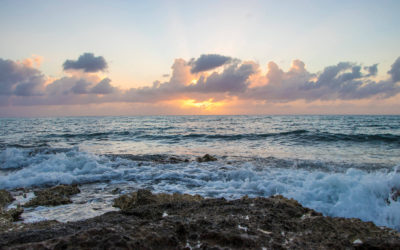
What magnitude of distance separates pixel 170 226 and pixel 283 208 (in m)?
1.58

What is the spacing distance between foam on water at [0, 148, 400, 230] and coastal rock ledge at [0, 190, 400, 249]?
5.51 feet

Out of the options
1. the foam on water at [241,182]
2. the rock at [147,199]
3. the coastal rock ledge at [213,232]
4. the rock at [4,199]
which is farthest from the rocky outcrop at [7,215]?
the rock at [147,199]

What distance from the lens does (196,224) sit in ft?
→ 7.79

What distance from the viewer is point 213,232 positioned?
2168 millimetres

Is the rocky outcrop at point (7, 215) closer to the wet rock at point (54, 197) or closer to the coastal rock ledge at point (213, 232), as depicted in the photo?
the wet rock at point (54, 197)

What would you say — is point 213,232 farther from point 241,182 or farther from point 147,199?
point 241,182

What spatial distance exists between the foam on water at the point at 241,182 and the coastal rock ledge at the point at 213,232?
1.68m

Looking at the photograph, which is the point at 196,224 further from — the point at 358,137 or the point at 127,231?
the point at 358,137

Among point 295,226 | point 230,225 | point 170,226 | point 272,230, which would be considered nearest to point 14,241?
point 170,226

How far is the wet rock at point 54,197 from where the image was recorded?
15.1 feet

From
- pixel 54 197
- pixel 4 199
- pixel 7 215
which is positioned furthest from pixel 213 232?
pixel 4 199

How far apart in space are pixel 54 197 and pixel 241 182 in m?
4.49

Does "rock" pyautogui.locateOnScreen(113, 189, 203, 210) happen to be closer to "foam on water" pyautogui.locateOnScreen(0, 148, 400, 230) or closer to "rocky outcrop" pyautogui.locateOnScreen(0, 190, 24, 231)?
"foam on water" pyautogui.locateOnScreen(0, 148, 400, 230)

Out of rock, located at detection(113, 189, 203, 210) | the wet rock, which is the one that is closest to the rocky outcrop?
the wet rock
